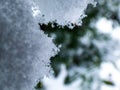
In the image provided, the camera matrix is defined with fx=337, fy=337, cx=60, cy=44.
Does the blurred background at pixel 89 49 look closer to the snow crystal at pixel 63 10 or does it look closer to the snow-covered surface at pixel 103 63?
the snow-covered surface at pixel 103 63

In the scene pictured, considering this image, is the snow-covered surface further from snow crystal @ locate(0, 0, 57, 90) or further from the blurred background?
snow crystal @ locate(0, 0, 57, 90)

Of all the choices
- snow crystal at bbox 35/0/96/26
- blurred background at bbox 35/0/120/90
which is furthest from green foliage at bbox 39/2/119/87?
snow crystal at bbox 35/0/96/26

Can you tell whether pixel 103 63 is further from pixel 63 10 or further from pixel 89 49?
pixel 63 10

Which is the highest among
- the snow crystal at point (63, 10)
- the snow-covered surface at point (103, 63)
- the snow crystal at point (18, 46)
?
the snow-covered surface at point (103, 63)

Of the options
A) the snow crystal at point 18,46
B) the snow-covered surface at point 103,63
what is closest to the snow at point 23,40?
the snow crystal at point 18,46

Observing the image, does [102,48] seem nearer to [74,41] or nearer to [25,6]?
[74,41]

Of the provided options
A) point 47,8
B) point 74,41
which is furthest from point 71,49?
point 47,8

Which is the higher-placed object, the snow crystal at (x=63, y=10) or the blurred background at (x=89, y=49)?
the blurred background at (x=89, y=49)
